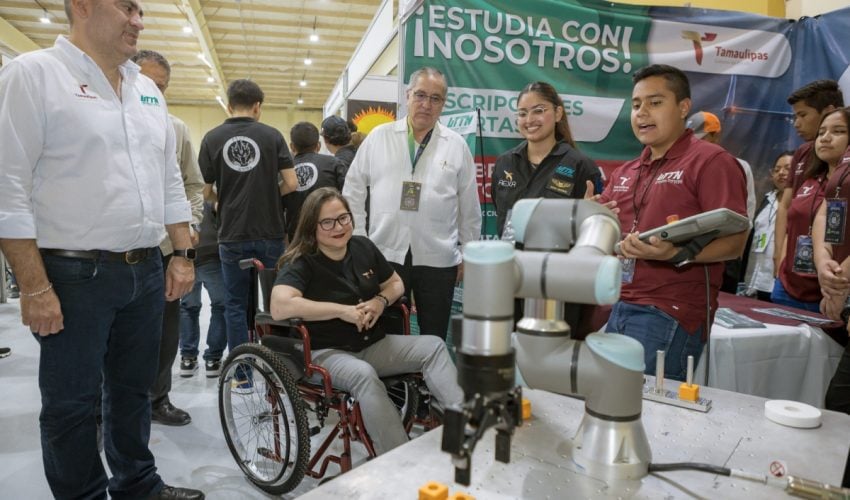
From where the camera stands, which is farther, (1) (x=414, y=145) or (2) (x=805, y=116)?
(2) (x=805, y=116)

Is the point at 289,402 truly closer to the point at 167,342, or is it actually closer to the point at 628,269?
the point at 167,342

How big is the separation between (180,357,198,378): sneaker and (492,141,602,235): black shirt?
2.09 metres

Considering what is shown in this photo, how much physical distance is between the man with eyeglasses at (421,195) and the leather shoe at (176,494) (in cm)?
111

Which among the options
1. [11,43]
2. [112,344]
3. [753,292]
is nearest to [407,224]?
[112,344]

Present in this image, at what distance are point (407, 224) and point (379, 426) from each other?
36.7 inches

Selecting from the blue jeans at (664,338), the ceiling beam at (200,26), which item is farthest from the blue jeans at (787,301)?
the ceiling beam at (200,26)

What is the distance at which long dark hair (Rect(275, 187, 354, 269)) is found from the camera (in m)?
2.14

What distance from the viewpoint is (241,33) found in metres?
12.2

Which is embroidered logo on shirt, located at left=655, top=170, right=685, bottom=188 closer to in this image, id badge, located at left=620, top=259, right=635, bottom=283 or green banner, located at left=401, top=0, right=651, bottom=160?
id badge, located at left=620, top=259, right=635, bottom=283

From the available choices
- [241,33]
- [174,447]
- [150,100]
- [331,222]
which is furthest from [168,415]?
[241,33]

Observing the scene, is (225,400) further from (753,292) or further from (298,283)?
(753,292)

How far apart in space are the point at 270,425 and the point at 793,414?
182 centimetres

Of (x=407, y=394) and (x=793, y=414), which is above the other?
(x=793, y=414)

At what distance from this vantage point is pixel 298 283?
2064 mm
